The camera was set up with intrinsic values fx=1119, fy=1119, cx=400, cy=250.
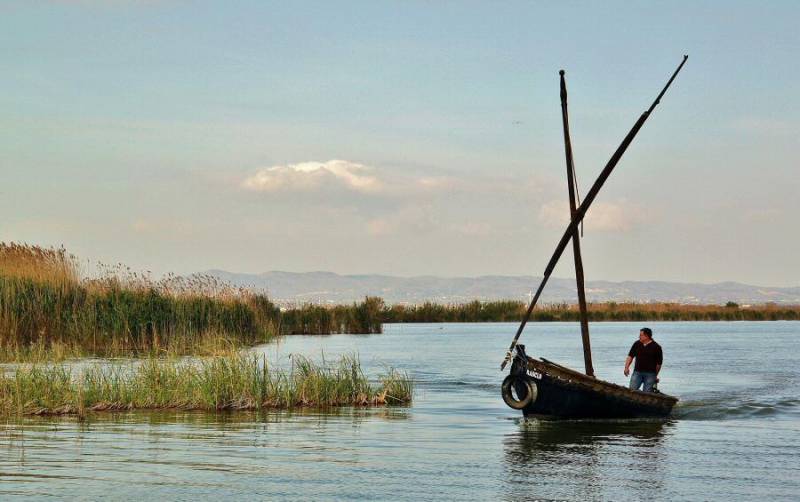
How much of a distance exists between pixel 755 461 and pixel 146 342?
2396 cm

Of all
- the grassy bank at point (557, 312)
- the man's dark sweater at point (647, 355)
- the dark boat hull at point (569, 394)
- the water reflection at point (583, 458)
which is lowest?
the water reflection at point (583, 458)

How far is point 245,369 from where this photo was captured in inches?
863

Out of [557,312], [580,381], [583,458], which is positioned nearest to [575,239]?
[580,381]

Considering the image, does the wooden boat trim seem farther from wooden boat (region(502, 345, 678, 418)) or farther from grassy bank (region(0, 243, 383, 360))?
grassy bank (region(0, 243, 383, 360))

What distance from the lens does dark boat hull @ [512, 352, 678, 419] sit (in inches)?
849

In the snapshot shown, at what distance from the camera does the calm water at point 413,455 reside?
43.8 ft

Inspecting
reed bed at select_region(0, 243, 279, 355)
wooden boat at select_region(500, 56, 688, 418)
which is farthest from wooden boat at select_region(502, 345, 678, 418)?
reed bed at select_region(0, 243, 279, 355)

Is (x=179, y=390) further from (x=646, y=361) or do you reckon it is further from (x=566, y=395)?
(x=646, y=361)

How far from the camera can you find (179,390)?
70.1 ft

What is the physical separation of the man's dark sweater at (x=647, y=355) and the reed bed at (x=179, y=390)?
5.33 metres

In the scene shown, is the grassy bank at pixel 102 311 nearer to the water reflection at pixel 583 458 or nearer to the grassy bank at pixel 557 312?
the water reflection at pixel 583 458

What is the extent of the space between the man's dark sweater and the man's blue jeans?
9cm

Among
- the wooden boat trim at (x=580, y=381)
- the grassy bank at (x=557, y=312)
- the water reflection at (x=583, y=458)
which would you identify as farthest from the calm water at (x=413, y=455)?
the grassy bank at (x=557, y=312)

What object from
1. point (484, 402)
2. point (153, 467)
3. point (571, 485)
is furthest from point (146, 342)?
point (571, 485)
